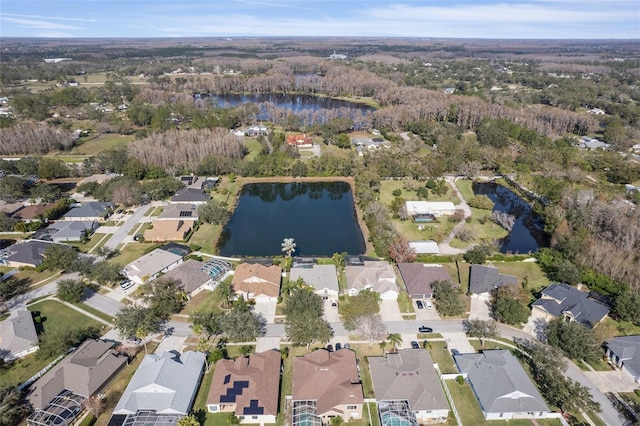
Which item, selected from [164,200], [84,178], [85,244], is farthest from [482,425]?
[84,178]

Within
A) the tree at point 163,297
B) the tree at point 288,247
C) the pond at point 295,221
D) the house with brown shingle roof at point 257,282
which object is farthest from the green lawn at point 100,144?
the house with brown shingle roof at point 257,282

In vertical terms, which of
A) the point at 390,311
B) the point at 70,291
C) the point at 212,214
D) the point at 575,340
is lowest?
the point at 390,311

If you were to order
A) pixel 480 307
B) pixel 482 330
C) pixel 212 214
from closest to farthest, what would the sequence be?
pixel 482 330, pixel 480 307, pixel 212 214

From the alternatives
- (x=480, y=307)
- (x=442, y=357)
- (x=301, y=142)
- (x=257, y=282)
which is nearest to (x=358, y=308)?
(x=442, y=357)

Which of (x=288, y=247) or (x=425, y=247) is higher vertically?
(x=288, y=247)

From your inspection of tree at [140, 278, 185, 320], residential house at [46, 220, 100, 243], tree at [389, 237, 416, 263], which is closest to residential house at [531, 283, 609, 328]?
tree at [389, 237, 416, 263]

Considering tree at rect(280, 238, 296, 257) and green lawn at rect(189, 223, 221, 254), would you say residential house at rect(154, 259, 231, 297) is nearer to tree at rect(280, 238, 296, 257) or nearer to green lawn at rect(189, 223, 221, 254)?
green lawn at rect(189, 223, 221, 254)

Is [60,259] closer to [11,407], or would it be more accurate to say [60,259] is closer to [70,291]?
[70,291]
